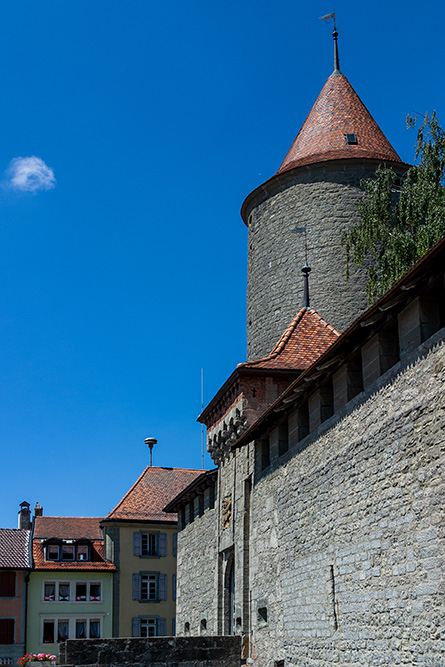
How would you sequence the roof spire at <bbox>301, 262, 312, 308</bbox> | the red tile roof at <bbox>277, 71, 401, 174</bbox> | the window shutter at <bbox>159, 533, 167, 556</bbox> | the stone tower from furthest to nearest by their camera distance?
the window shutter at <bbox>159, 533, 167, 556</bbox> → the red tile roof at <bbox>277, 71, 401, 174</bbox> → the stone tower → the roof spire at <bbox>301, 262, 312, 308</bbox>

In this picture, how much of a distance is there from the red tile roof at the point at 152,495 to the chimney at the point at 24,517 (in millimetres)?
5452

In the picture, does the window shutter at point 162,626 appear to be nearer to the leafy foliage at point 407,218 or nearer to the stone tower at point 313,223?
the stone tower at point 313,223

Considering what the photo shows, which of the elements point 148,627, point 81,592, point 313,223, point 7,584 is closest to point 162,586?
point 148,627

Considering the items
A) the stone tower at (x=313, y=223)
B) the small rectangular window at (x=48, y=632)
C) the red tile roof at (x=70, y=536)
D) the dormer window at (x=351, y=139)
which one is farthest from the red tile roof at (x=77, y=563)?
the dormer window at (x=351, y=139)

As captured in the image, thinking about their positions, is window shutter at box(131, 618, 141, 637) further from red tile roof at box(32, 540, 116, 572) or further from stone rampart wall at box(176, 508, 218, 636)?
stone rampart wall at box(176, 508, 218, 636)

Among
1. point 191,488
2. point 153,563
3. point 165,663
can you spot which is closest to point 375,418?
point 165,663

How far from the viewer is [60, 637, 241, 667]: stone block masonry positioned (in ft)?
52.5

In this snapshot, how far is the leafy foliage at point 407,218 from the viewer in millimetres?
17078

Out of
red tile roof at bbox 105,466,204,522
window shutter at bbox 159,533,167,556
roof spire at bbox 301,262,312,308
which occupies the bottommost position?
window shutter at bbox 159,533,167,556

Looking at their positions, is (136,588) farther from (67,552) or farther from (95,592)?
(67,552)

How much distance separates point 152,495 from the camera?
3678cm

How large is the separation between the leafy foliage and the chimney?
25140mm

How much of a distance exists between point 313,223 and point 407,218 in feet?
13.4

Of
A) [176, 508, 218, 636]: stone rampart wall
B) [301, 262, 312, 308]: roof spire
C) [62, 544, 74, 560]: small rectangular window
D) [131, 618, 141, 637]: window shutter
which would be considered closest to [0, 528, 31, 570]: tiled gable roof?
[62, 544, 74, 560]: small rectangular window
